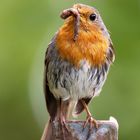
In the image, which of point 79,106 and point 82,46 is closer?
point 82,46

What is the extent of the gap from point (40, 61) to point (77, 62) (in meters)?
3.57

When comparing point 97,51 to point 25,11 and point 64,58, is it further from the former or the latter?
point 25,11

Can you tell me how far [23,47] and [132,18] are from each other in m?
1.46

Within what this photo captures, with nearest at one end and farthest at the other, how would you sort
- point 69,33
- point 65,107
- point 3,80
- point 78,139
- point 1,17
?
point 78,139, point 69,33, point 65,107, point 1,17, point 3,80

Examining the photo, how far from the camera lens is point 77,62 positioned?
20.9 feet

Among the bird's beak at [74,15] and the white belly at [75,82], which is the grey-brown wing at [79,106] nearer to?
the white belly at [75,82]

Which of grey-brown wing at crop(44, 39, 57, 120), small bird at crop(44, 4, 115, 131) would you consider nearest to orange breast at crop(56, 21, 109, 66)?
small bird at crop(44, 4, 115, 131)

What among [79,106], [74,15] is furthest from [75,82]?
[74,15]

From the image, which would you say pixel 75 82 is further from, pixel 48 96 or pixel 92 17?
pixel 92 17

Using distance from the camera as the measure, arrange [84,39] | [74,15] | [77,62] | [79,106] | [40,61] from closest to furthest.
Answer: [74,15]
[84,39]
[77,62]
[79,106]
[40,61]

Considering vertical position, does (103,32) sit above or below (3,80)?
above

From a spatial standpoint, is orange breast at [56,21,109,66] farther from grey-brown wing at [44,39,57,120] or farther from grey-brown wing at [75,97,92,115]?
grey-brown wing at [75,97,92,115]

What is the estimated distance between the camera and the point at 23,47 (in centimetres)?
966

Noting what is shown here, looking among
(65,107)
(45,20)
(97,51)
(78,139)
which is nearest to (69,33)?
(97,51)
